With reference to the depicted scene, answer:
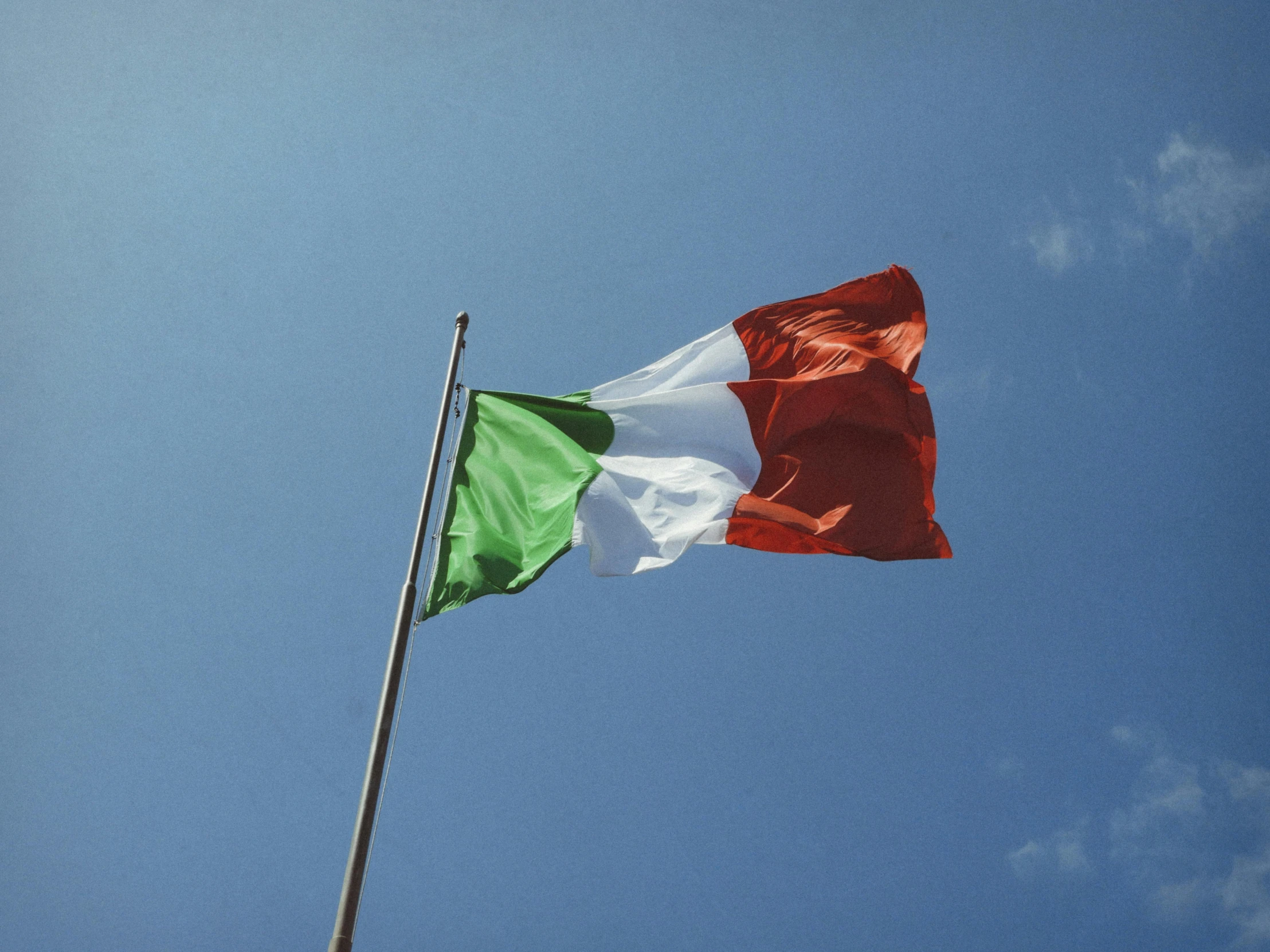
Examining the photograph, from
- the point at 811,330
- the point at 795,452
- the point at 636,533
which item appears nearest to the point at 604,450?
the point at 636,533

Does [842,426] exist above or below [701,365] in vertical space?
below

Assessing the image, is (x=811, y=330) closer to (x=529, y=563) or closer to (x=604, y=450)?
(x=604, y=450)

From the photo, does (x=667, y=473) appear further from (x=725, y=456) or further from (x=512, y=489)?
(x=512, y=489)

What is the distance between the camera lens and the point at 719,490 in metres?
13.7

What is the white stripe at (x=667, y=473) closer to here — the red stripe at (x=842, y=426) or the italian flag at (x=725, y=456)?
the italian flag at (x=725, y=456)

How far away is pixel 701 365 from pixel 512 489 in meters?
3.82

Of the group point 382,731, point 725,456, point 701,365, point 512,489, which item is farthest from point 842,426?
point 382,731

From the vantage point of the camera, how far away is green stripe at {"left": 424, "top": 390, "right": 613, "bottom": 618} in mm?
11859

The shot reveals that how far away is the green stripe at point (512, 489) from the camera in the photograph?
467 inches

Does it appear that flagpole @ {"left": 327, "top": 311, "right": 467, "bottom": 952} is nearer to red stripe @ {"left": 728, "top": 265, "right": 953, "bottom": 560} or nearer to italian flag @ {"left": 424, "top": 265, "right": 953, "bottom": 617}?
italian flag @ {"left": 424, "top": 265, "right": 953, "bottom": 617}

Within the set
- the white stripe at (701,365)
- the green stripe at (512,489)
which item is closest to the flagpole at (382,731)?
the green stripe at (512,489)

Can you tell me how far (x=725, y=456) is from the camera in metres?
14.4

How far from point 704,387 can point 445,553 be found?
449 cm

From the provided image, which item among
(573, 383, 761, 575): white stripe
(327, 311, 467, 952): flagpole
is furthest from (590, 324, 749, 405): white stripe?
(327, 311, 467, 952): flagpole
